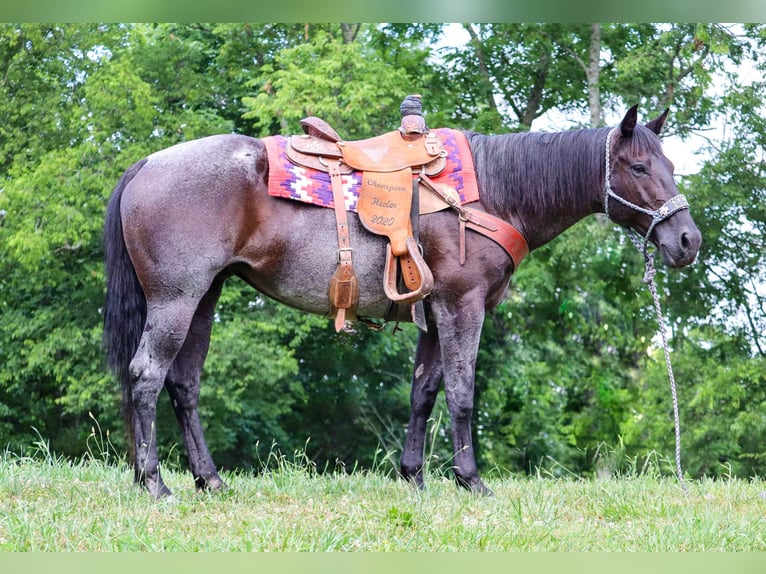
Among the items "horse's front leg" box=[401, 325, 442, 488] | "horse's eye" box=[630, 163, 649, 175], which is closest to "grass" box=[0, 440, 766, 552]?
"horse's front leg" box=[401, 325, 442, 488]

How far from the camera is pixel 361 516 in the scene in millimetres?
4301

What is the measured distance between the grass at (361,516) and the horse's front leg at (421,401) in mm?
156

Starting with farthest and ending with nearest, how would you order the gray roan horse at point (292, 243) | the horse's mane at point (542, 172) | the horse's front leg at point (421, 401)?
the horse's front leg at point (421, 401), the horse's mane at point (542, 172), the gray roan horse at point (292, 243)

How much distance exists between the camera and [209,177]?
504 cm

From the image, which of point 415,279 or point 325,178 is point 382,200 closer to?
point 325,178

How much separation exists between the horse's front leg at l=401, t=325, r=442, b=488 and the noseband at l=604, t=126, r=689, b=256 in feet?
4.54

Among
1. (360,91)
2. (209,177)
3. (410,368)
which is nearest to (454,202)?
(209,177)

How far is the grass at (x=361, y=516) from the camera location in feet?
12.4

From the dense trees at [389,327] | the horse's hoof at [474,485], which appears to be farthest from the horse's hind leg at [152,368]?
the dense trees at [389,327]

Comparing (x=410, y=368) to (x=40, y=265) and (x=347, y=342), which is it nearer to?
(x=347, y=342)

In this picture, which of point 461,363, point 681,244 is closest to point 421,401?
point 461,363

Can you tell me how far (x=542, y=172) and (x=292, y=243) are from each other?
1.59 metres

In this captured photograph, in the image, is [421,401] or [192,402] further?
[421,401]

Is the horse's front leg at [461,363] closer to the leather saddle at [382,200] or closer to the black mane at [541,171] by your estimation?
the leather saddle at [382,200]
